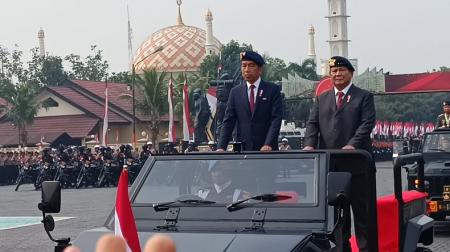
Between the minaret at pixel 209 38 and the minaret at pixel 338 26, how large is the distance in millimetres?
12506

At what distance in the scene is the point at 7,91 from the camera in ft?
209

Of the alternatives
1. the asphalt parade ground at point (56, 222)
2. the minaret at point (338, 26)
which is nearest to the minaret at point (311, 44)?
the minaret at point (338, 26)

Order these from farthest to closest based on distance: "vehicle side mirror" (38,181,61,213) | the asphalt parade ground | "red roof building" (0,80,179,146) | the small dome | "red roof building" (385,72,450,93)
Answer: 1. the small dome
2. "red roof building" (0,80,179,146)
3. "red roof building" (385,72,450,93)
4. the asphalt parade ground
5. "vehicle side mirror" (38,181,61,213)

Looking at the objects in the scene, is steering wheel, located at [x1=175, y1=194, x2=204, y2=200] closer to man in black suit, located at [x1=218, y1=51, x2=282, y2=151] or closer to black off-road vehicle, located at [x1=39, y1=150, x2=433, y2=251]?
black off-road vehicle, located at [x1=39, y1=150, x2=433, y2=251]

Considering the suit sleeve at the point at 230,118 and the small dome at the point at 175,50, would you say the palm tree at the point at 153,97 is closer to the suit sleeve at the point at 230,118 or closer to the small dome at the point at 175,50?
the small dome at the point at 175,50

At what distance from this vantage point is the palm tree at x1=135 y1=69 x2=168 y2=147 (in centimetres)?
5717

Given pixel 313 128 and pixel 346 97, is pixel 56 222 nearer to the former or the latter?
pixel 313 128

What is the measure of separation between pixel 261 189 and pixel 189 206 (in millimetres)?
442

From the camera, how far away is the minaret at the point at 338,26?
9675 centimetres

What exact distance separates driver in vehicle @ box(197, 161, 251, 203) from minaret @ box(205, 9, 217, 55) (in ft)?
268

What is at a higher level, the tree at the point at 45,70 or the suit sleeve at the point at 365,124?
the tree at the point at 45,70

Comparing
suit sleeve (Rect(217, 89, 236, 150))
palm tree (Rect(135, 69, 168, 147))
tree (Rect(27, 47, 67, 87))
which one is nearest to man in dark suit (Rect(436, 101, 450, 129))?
suit sleeve (Rect(217, 89, 236, 150))

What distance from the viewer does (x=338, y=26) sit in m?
98.1

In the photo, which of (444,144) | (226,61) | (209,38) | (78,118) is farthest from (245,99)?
(209,38)
